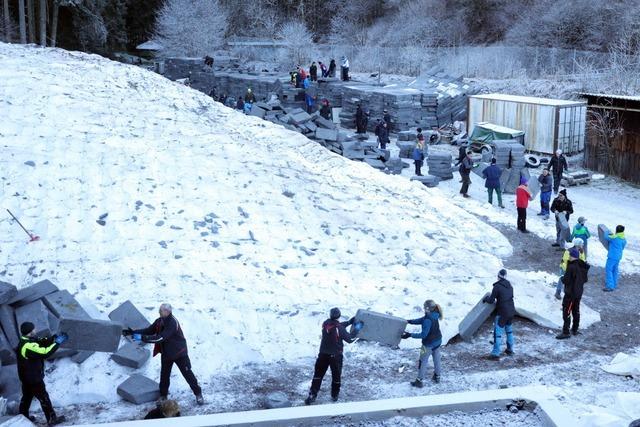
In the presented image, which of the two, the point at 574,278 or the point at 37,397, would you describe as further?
the point at 574,278

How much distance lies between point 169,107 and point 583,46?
30.6 m

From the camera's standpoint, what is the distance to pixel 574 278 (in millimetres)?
10695

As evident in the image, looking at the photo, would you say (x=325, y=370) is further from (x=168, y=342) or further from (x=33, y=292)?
(x=33, y=292)

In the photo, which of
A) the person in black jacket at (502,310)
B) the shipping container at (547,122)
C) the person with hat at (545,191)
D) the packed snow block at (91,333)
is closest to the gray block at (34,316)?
the packed snow block at (91,333)

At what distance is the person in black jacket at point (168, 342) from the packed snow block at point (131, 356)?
756 mm

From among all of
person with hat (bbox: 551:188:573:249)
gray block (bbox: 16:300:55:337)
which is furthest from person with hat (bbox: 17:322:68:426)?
person with hat (bbox: 551:188:573:249)

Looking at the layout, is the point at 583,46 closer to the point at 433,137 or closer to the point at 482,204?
the point at 433,137

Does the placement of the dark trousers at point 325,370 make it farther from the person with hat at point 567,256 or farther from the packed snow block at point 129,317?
the person with hat at point 567,256

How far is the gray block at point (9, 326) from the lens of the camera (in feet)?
30.8

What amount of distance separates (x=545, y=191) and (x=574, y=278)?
22.5 feet

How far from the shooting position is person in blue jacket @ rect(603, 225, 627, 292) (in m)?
12.8

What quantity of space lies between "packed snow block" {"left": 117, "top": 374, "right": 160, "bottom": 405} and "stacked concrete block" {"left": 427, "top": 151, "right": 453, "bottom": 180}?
13.3 m

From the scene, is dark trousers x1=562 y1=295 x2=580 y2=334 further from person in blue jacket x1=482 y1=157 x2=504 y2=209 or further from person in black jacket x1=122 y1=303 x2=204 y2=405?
person in blue jacket x1=482 y1=157 x2=504 y2=209

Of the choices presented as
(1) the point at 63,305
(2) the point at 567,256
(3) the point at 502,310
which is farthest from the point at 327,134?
(1) the point at 63,305
